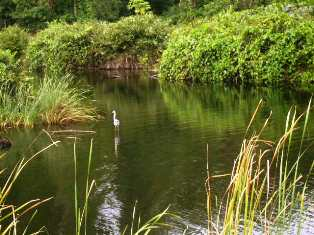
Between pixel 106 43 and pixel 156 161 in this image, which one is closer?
pixel 156 161

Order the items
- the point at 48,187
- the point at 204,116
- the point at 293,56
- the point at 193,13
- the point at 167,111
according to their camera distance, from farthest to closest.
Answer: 1. the point at 193,13
2. the point at 293,56
3. the point at 167,111
4. the point at 204,116
5. the point at 48,187

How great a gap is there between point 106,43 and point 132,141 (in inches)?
708

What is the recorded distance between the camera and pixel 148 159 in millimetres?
9703

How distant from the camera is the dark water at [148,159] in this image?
7.19 meters

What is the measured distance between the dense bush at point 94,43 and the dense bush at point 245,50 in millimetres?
4334

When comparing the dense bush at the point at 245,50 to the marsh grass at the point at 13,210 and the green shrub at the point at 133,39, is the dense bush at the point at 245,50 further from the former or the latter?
the marsh grass at the point at 13,210

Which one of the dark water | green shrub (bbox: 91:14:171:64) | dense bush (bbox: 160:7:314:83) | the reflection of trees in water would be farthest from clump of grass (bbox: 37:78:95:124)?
green shrub (bbox: 91:14:171:64)

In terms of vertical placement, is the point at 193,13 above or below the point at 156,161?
above

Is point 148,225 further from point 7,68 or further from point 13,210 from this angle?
point 7,68

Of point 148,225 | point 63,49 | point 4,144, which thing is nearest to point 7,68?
point 4,144

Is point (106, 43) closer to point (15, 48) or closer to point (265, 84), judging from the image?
point (15, 48)

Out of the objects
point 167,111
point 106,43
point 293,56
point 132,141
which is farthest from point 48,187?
point 106,43

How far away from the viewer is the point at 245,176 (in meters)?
3.05

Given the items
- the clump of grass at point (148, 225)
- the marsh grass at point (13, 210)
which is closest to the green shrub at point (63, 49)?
the marsh grass at point (13, 210)
